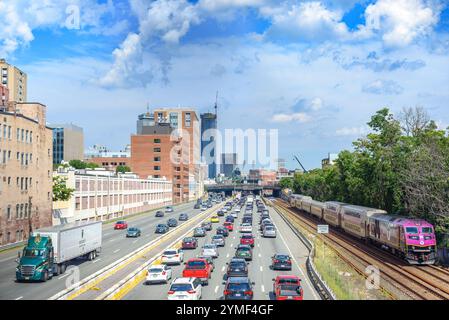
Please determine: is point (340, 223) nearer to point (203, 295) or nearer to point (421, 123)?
point (421, 123)

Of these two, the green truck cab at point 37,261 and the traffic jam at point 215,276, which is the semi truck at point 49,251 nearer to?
the green truck cab at point 37,261

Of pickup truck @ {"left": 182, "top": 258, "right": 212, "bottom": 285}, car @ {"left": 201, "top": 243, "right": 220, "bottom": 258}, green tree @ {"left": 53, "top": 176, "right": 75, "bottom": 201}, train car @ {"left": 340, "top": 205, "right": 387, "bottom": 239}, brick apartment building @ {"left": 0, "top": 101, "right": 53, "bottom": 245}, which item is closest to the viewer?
pickup truck @ {"left": 182, "top": 258, "right": 212, "bottom": 285}

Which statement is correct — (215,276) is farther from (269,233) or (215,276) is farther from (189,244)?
(269,233)

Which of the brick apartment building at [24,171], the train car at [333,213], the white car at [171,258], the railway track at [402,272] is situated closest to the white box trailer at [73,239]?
the white car at [171,258]

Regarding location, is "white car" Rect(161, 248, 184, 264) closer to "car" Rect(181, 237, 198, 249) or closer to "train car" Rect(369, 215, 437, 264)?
"car" Rect(181, 237, 198, 249)

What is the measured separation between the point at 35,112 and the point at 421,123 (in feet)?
165

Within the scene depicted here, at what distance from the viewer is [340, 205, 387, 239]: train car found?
5394 centimetres

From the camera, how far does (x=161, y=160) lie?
16675cm

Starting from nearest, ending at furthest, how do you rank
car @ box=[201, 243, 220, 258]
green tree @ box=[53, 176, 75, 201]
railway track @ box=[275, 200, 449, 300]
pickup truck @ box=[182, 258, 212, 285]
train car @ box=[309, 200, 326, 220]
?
railway track @ box=[275, 200, 449, 300] → pickup truck @ box=[182, 258, 212, 285] → car @ box=[201, 243, 220, 258] → green tree @ box=[53, 176, 75, 201] → train car @ box=[309, 200, 326, 220]

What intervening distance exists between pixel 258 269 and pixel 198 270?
7.24 meters

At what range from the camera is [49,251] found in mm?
32750

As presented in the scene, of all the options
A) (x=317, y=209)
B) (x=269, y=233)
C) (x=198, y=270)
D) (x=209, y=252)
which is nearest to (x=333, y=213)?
(x=317, y=209)

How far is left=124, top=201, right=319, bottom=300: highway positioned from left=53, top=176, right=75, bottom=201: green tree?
68.7 feet

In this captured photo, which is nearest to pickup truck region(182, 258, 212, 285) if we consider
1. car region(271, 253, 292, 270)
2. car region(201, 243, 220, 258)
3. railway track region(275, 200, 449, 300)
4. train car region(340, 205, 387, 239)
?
car region(271, 253, 292, 270)
